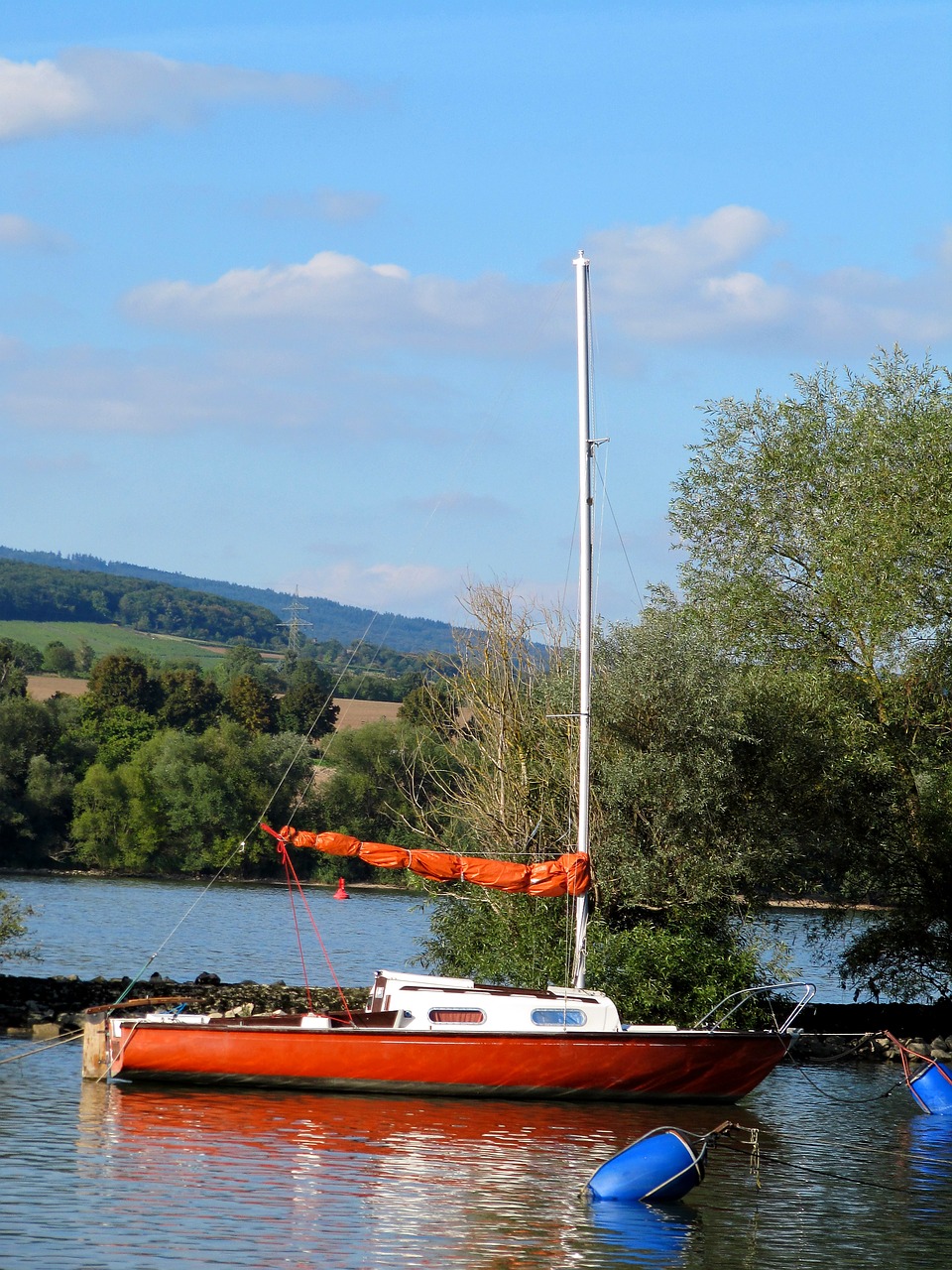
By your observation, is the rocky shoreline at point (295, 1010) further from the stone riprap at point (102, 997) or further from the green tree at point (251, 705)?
the green tree at point (251, 705)

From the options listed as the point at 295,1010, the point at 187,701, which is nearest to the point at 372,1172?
the point at 295,1010

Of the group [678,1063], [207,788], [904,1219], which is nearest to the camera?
[904,1219]

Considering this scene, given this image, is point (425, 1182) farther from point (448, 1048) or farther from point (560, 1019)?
point (560, 1019)

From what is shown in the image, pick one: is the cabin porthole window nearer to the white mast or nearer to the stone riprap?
the white mast

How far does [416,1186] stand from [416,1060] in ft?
17.5

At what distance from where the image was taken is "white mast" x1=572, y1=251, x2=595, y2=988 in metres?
24.8

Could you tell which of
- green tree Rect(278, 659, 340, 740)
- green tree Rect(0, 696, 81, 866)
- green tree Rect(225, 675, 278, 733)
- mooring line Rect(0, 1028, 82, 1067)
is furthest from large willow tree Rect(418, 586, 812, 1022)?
green tree Rect(225, 675, 278, 733)

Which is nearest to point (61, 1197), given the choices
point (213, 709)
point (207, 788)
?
point (207, 788)

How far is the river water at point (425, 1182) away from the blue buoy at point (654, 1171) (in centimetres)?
21

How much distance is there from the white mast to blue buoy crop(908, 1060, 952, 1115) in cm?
624

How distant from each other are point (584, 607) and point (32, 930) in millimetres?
30767

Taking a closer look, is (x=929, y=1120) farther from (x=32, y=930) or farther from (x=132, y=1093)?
(x=32, y=930)

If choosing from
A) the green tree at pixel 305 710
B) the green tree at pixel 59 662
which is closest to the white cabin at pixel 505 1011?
the green tree at pixel 305 710

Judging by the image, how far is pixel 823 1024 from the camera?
33.2 metres
